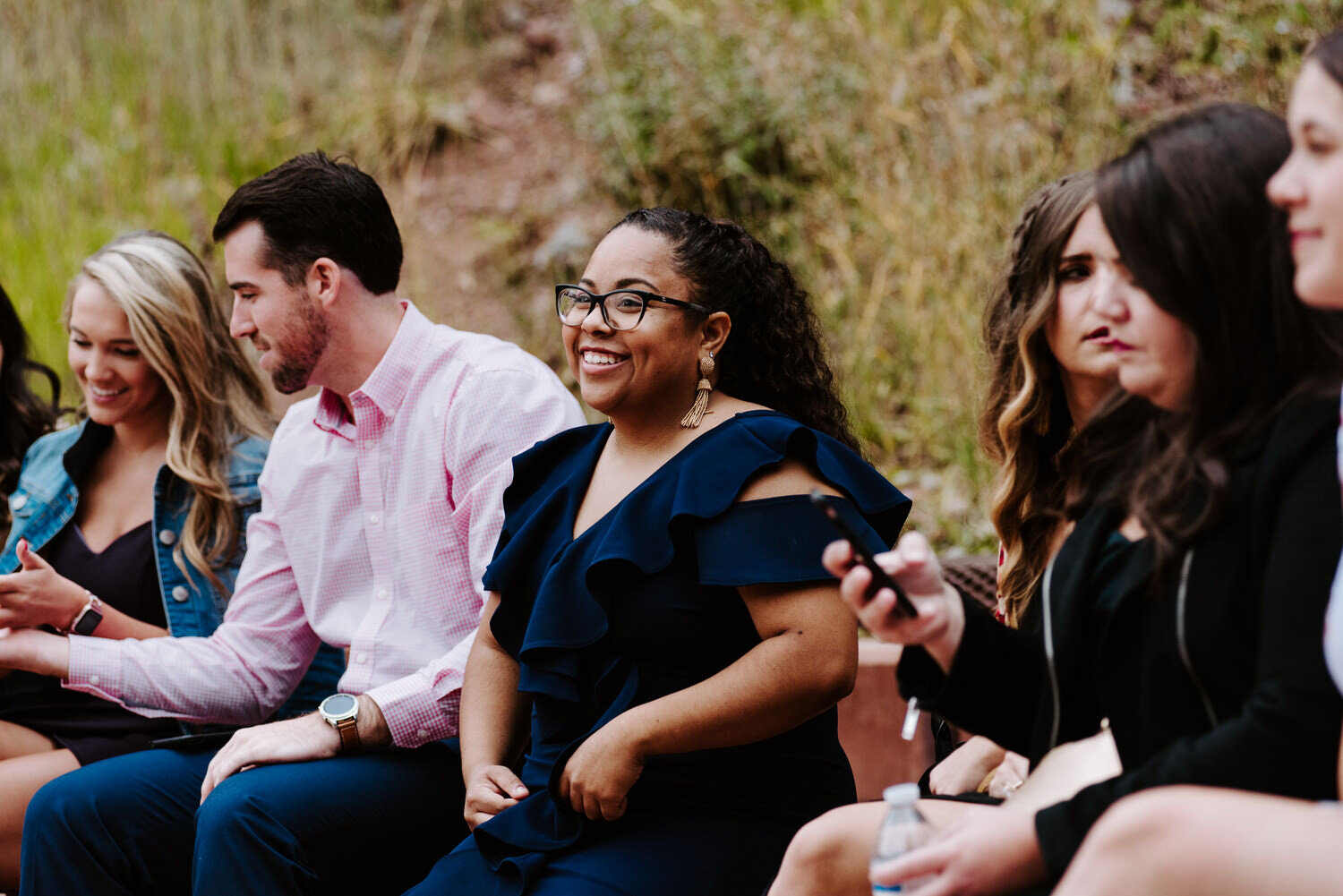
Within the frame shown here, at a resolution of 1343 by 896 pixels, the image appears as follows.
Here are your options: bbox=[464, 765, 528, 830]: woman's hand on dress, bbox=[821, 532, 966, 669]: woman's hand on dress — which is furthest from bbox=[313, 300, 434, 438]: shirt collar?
bbox=[821, 532, 966, 669]: woman's hand on dress

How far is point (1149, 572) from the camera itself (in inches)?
67.3

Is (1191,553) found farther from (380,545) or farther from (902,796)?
(380,545)

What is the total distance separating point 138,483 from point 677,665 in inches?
71.9

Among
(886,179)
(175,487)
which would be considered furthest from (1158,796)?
(886,179)

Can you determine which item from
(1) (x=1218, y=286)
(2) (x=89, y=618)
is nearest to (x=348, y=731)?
(2) (x=89, y=618)

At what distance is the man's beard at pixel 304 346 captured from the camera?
314 cm

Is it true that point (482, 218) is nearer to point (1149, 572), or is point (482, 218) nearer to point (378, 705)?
point (378, 705)

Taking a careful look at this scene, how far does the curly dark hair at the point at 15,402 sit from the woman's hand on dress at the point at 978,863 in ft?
10.5

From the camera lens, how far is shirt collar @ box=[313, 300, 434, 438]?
3.08 meters

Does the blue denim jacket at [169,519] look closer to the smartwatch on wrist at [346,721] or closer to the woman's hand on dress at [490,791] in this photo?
the smartwatch on wrist at [346,721]

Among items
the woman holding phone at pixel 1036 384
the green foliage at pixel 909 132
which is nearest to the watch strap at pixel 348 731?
the woman holding phone at pixel 1036 384

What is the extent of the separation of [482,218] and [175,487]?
14.0ft

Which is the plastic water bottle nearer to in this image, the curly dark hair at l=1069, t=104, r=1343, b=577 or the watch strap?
the curly dark hair at l=1069, t=104, r=1343, b=577

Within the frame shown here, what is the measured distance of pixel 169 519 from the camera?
3.42m
